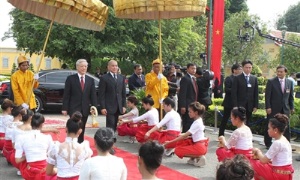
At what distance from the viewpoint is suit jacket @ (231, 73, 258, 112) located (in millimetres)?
8273

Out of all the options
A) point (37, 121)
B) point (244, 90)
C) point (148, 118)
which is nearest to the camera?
point (37, 121)

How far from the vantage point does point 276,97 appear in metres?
8.00

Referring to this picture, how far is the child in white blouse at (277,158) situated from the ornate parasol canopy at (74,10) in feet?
11.3

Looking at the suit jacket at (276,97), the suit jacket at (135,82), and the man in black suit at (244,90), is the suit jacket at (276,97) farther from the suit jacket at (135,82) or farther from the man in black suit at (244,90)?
the suit jacket at (135,82)

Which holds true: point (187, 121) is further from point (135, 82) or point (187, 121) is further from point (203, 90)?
point (135, 82)

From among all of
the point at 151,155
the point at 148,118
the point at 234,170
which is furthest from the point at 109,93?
the point at 234,170

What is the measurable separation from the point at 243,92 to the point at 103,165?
17.5ft

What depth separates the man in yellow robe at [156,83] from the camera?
27.9 feet

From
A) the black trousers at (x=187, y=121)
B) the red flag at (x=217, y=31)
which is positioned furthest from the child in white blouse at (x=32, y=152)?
the red flag at (x=217, y=31)

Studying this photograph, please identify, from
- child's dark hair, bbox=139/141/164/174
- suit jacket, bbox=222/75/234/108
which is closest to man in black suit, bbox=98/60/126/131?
suit jacket, bbox=222/75/234/108

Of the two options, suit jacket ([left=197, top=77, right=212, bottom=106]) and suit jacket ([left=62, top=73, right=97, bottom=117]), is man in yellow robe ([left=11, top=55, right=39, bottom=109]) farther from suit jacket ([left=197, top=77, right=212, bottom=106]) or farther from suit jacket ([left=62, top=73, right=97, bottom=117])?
suit jacket ([left=197, top=77, right=212, bottom=106])

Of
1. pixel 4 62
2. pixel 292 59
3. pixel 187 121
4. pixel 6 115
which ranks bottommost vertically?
pixel 4 62

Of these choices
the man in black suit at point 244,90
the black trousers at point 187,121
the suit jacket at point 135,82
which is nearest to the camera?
the man in black suit at point 244,90

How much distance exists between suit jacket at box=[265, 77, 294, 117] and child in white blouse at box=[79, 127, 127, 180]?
5.06m
